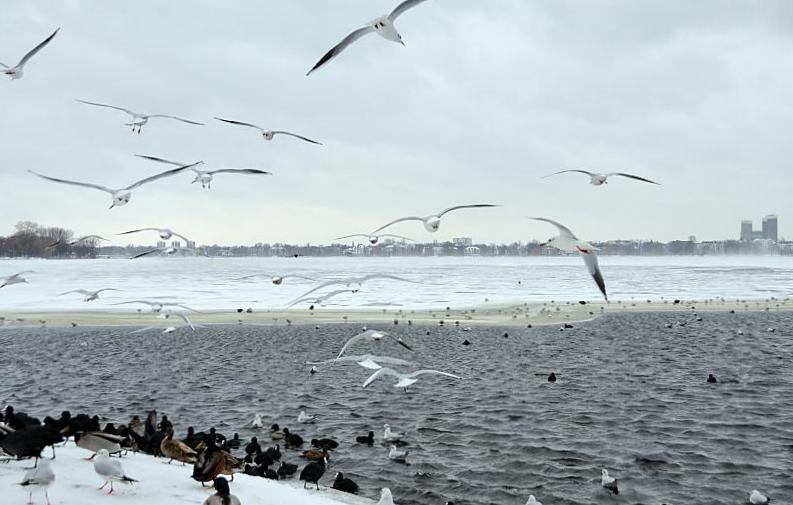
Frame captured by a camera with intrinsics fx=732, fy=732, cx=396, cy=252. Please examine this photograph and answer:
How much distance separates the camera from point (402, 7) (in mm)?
8867

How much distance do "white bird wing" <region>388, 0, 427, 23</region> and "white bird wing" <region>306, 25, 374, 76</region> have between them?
30 centimetres

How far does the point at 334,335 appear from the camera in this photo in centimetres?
3362

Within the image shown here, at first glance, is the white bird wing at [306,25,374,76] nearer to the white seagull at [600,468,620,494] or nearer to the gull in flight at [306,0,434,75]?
the gull in flight at [306,0,434,75]

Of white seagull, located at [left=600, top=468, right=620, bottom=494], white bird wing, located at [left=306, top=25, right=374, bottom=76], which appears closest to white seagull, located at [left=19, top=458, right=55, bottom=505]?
white bird wing, located at [left=306, top=25, right=374, bottom=76]

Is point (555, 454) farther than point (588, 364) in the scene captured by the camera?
No

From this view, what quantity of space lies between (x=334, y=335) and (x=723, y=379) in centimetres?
1698

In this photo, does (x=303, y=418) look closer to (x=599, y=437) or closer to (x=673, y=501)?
(x=599, y=437)

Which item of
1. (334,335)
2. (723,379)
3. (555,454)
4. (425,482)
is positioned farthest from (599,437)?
(334,335)

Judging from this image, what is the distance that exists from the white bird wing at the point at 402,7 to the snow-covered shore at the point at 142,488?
20.8 feet

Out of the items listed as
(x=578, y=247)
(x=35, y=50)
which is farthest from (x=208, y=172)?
(x=578, y=247)

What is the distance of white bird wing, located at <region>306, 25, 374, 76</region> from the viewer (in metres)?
9.10

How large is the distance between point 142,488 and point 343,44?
594 cm

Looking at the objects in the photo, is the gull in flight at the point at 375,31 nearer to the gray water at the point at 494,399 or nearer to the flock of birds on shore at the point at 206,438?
the flock of birds on shore at the point at 206,438

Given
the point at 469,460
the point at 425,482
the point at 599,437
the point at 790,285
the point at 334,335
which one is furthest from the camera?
the point at 790,285
